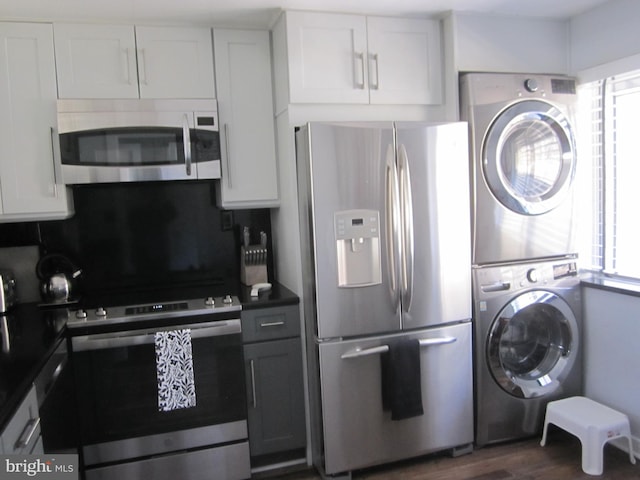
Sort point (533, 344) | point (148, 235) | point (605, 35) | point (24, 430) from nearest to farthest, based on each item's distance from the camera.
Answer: point (24, 430)
point (605, 35)
point (533, 344)
point (148, 235)

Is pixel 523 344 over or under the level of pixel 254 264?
under

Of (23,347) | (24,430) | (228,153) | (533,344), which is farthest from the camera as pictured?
(533,344)

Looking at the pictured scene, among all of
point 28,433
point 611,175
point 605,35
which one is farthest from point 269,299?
point 605,35

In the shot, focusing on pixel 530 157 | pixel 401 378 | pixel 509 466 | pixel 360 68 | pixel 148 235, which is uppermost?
pixel 360 68

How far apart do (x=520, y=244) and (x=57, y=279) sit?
2490 mm

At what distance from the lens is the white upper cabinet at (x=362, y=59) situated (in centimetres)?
246

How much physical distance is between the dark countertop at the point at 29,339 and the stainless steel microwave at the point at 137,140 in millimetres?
697

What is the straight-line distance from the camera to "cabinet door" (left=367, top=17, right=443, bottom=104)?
2.58 m

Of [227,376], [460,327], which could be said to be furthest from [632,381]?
[227,376]

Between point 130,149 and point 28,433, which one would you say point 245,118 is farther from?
point 28,433

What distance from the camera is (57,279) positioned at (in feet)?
8.48

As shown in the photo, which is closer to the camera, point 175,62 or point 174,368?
point 174,368

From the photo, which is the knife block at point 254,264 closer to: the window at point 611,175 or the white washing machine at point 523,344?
the white washing machine at point 523,344

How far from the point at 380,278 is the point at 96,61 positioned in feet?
6.02
